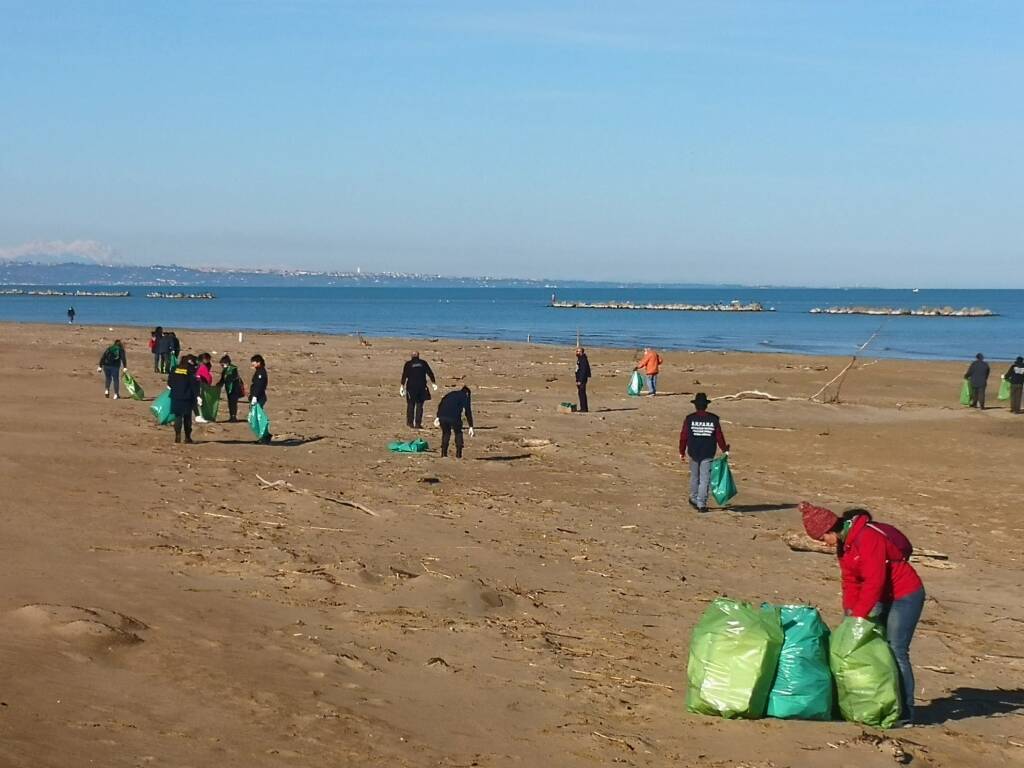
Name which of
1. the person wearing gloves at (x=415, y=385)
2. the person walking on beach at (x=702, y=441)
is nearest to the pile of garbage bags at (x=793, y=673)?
the person walking on beach at (x=702, y=441)

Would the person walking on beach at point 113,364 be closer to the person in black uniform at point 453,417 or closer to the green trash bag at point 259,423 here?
the green trash bag at point 259,423

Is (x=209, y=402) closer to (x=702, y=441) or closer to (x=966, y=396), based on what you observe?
(x=702, y=441)

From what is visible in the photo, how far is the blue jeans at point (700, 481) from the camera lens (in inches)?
625

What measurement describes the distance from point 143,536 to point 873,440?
16.9 meters

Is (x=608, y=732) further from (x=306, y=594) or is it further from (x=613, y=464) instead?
(x=613, y=464)

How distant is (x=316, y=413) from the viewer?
82.6 ft

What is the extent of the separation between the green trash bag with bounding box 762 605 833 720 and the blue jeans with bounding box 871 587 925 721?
1.61 ft

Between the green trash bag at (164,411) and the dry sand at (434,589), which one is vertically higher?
the green trash bag at (164,411)

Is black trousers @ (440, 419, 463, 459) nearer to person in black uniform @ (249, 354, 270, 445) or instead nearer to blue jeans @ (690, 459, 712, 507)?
person in black uniform @ (249, 354, 270, 445)

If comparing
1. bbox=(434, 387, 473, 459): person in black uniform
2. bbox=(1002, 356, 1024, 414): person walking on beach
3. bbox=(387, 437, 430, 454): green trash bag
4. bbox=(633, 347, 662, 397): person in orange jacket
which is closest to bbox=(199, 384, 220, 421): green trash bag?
bbox=(387, 437, 430, 454): green trash bag

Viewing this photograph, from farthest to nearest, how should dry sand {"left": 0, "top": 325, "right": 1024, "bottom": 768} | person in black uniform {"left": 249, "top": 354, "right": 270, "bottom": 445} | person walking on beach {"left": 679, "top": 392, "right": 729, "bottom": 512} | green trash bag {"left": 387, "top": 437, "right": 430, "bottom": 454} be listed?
person in black uniform {"left": 249, "top": 354, "right": 270, "bottom": 445}
green trash bag {"left": 387, "top": 437, "right": 430, "bottom": 454}
person walking on beach {"left": 679, "top": 392, "right": 729, "bottom": 512}
dry sand {"left": 0, "top": 325, "right": 1024, "bottom": 768}

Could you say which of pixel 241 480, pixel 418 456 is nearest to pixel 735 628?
pixel 241 480

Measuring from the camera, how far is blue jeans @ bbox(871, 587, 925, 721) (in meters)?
8.03

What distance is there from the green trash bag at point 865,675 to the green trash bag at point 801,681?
0.10 meters
